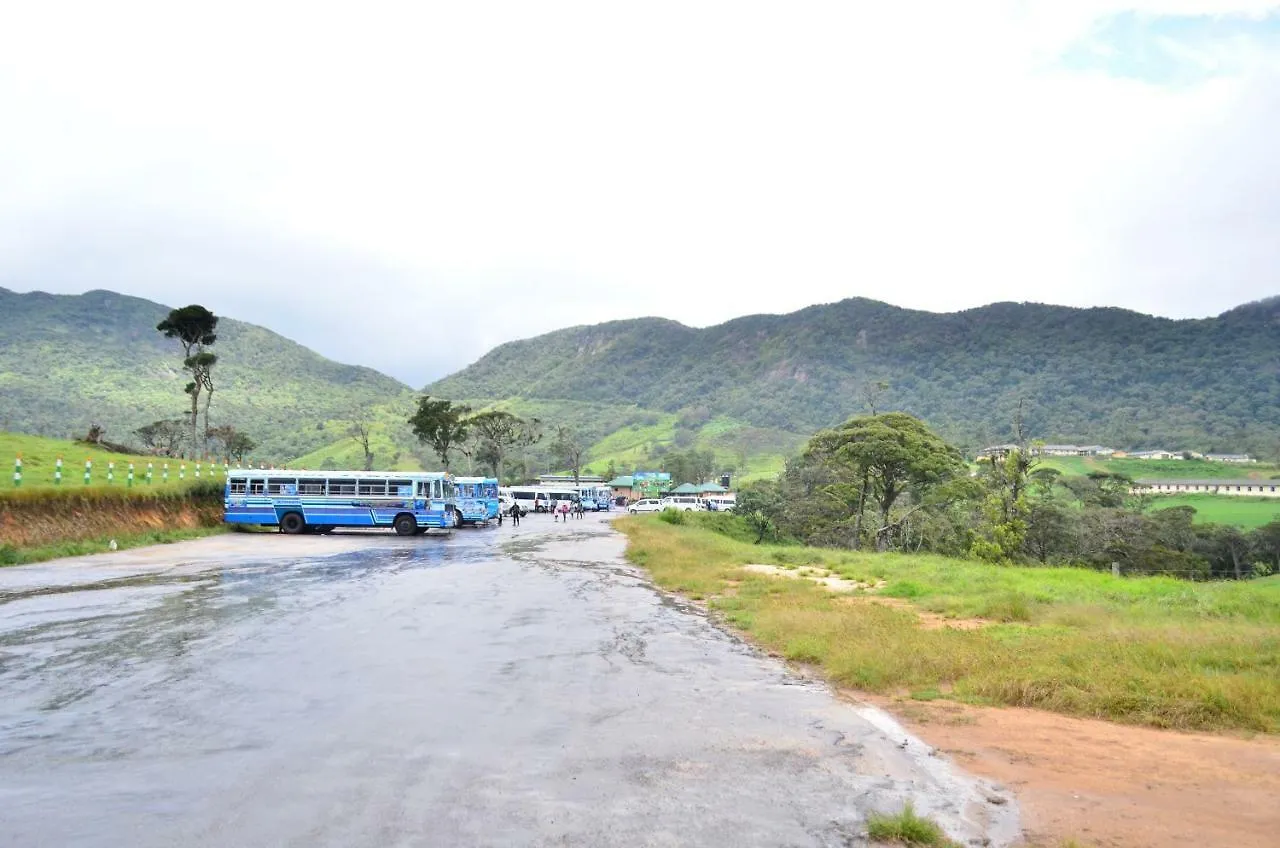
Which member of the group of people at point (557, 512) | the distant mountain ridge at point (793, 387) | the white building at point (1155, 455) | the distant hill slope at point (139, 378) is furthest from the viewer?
the distant mountain ridge at point (793, 387)

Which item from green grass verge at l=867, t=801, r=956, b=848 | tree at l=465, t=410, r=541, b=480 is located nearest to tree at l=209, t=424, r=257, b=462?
tree at l=465, t=410, r=541, b=480

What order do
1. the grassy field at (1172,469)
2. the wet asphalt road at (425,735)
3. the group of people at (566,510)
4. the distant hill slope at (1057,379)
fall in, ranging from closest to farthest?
the wet asphalt road at (425,735) → the group of people at (566,510) → the grassy field at (1172,469) → the distant hill slope at (1057,379)

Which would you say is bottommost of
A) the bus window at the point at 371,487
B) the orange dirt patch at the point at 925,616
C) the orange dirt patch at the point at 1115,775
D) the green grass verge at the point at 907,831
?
the orange dirt patch at the point at 925,616

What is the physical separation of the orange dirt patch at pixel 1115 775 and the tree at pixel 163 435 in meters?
84.3

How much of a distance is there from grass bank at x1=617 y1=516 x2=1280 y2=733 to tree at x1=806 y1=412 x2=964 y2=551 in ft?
62.6

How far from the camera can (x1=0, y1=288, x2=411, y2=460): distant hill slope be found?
10837 centimetres

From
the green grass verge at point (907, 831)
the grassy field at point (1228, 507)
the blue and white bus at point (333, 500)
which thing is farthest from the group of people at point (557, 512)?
the green grass verge at point (907, 831)

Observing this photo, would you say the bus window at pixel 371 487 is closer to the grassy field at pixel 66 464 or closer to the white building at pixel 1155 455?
the grassy field at pixel 66 464

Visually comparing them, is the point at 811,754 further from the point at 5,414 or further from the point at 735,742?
the point at 5,414

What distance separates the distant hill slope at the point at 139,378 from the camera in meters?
108

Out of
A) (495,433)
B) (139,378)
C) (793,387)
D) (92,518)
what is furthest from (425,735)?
(793,387)

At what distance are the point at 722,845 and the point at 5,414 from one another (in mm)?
115753

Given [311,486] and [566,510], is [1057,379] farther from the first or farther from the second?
[311,486]

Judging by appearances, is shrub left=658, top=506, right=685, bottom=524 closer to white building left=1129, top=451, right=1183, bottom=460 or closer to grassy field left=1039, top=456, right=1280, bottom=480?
grassy field left=1039, top=456, right=1280, bottom=480
